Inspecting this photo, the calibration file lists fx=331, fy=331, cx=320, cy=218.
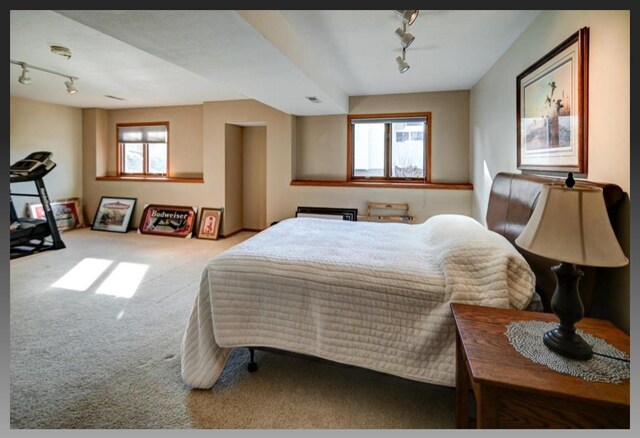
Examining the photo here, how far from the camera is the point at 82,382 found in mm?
1660

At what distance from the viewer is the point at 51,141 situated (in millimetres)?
5332

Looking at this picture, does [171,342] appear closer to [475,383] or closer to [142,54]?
[475,383]

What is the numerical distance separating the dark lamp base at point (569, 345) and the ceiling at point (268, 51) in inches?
42.7

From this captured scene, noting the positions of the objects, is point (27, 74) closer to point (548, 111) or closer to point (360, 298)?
point (360, 298)

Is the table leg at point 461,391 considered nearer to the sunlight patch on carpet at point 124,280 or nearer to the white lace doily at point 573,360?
the white lace doily at point 573,360

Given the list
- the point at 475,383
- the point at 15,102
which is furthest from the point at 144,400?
the point at 15,102

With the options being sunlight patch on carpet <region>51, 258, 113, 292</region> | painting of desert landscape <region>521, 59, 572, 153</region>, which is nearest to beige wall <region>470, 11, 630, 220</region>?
painting of desert landscape <region>521, 59, 572, 153</region>

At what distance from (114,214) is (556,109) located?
20.5 ft

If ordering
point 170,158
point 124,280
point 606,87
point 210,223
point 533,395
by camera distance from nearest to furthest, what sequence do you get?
point 533,395
point 606,87
point 124,280
point 210,223
point 170,158

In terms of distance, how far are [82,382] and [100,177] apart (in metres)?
5.25

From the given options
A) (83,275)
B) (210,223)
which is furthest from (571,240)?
(210,223)

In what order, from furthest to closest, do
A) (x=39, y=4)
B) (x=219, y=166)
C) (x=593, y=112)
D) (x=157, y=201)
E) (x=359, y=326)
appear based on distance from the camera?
(x=157, y=201) → (x=219, y=166) → (x=359, y=326) → (x=593, y=112) → (x=39, y=4)

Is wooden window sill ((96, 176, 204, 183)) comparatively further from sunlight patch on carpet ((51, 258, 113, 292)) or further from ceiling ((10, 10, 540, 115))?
sunlight patch on carpet ((51, 258, 113, 292))

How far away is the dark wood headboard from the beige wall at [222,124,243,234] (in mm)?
3919
